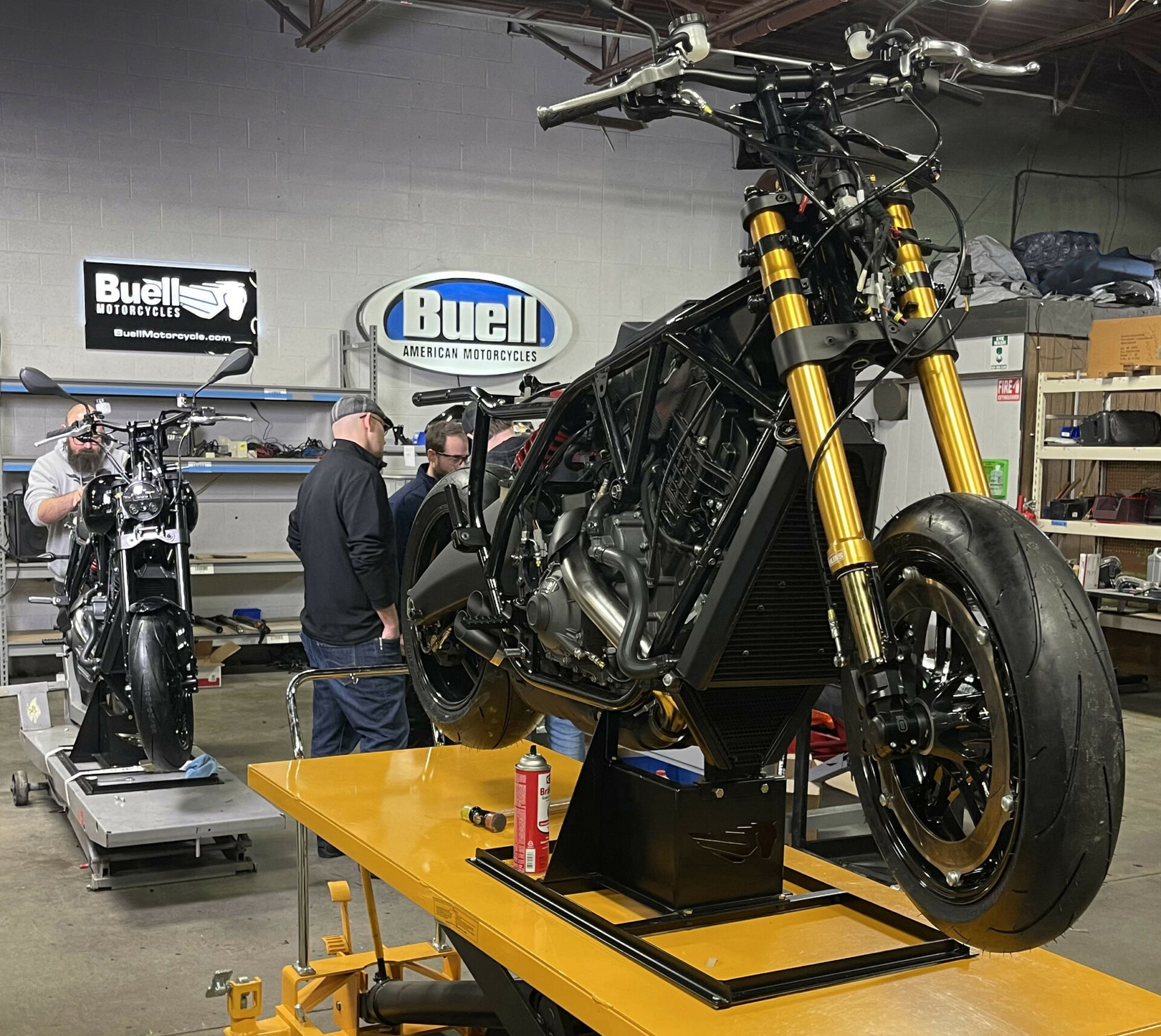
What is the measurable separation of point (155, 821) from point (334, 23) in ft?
18.6

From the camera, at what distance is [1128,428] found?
25.9 feet

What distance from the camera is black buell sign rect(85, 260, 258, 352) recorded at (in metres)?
8.33

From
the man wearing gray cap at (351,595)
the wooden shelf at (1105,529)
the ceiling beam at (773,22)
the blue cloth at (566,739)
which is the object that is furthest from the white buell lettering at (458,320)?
the blue cloth at (566,739)

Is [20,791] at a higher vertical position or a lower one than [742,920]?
lower

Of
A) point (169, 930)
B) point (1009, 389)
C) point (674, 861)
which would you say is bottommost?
point (169, 930)

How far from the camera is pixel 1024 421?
8875 millimetres

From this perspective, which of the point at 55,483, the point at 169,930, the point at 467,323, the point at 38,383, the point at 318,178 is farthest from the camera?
the point at 467,323

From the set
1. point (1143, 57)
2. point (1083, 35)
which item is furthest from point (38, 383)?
point (1143, 57)

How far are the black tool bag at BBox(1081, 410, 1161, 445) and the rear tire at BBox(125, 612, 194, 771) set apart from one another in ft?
19.1

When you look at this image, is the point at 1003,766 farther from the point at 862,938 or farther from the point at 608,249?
the point at 608,249

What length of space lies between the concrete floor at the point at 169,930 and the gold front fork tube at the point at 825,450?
2326 mm

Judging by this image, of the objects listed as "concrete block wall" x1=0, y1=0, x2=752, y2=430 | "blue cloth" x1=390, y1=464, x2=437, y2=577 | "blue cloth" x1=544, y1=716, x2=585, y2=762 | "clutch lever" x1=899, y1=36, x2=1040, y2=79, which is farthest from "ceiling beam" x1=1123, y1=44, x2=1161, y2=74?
"clutch lever" x1=899, y1=36, x2=1040, y2=79

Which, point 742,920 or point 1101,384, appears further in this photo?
point 1101,384

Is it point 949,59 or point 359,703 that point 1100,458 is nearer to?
point 359,703
